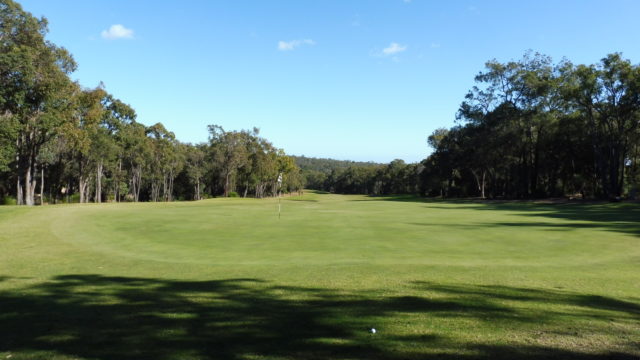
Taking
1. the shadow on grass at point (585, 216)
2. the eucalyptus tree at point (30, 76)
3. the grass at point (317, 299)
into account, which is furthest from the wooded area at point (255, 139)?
the grass at point (317, 299)

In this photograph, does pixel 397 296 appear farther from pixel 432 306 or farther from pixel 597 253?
pixel 597 253

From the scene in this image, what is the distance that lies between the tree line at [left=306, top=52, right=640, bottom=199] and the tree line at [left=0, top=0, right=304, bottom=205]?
43164mm

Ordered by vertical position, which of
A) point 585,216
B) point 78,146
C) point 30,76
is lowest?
point 585,216

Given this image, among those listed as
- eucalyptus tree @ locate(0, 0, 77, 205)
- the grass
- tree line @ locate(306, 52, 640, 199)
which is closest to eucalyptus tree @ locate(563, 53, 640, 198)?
tree line @ locate(306, 52, 640, 199)

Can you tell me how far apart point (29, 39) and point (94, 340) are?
41.6 meters

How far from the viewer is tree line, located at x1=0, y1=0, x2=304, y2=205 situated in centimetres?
3481

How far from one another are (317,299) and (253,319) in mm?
1362

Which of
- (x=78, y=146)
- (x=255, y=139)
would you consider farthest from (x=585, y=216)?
(x=255, y=139)

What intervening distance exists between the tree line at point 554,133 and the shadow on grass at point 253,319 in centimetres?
5109

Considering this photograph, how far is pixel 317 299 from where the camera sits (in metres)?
6.49

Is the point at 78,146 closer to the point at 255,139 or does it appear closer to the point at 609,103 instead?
the point at 255,139

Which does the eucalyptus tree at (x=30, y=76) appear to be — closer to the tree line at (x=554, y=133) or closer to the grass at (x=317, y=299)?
the grass at (x=317, y=299)

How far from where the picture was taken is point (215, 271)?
9.24m

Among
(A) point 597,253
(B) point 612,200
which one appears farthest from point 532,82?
(A) point 597,253
